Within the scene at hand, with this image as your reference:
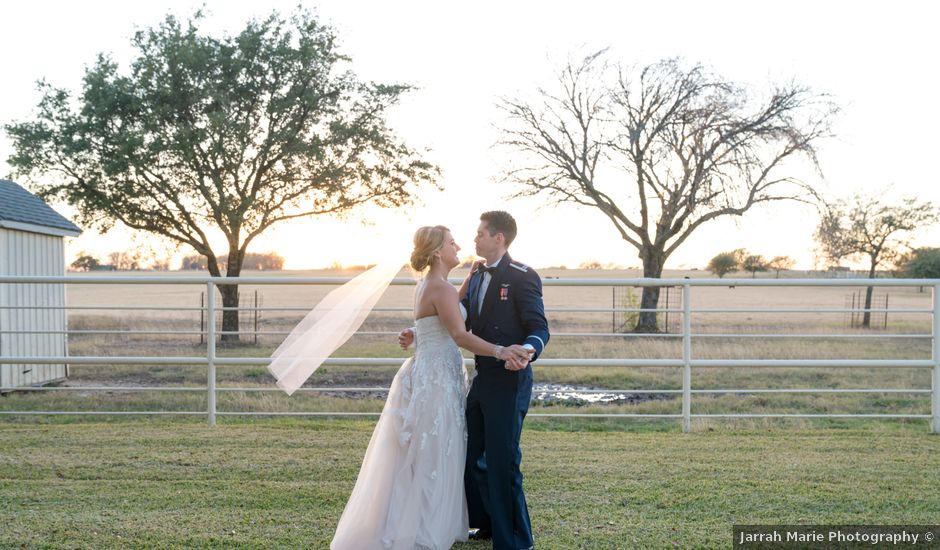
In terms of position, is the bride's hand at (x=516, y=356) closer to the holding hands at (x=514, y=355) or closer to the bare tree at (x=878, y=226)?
the holding hands at (x=514, y=355)

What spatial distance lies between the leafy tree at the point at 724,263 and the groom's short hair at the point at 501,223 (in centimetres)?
5454

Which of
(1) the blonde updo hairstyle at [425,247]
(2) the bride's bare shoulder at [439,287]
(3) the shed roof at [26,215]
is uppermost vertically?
(3) the shed roof at [26,215]

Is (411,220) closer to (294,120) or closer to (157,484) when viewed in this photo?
(294,120)

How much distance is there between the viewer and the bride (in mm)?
4367

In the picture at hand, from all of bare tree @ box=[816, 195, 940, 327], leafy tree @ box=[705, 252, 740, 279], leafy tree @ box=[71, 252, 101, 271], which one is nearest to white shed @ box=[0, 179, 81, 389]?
bare tree @ box=[816, 195, 940, 327]

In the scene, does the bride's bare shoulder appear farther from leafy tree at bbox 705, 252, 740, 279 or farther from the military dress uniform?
leafy tree at bbox 705, 252, 740, 279

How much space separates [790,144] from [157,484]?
23693mm

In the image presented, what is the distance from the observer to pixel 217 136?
23.3 meters

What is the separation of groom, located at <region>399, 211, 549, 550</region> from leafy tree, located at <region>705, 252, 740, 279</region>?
54575 mm

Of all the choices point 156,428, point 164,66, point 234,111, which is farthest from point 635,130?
point 156,428

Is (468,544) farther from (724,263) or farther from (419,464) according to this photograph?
(724,263)

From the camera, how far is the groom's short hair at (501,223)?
4.49m

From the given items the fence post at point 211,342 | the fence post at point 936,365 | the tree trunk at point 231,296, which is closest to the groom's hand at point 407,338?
the fence post at point 211,342

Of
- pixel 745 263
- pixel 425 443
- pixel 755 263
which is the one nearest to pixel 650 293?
pixel 425 443
